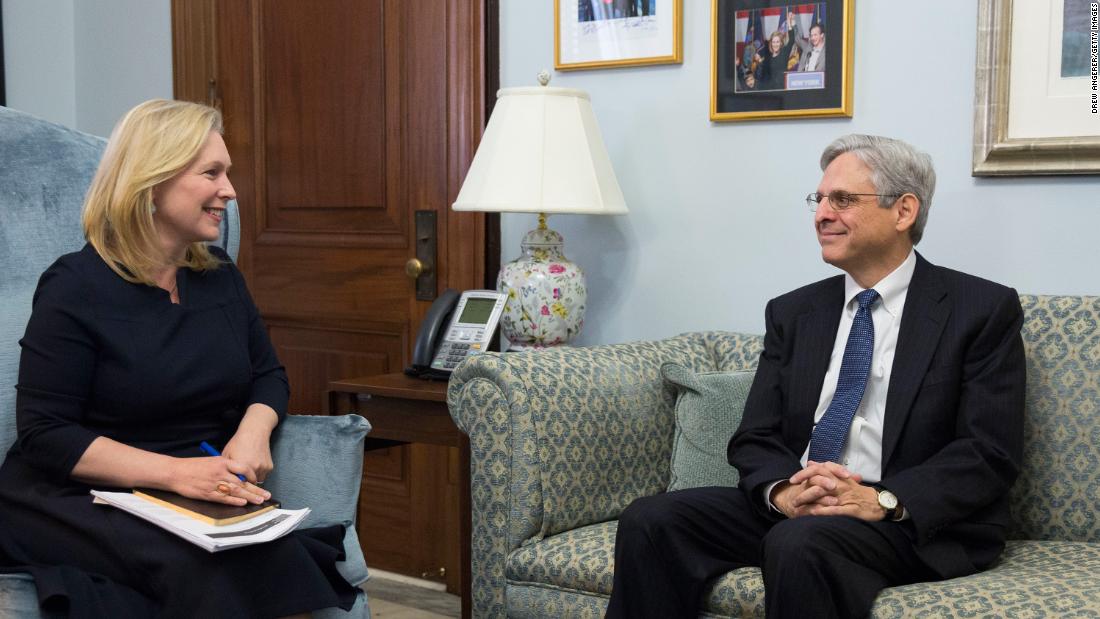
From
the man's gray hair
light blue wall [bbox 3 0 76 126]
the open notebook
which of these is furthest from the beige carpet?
light blue wall [bbox 3 0 76 126]

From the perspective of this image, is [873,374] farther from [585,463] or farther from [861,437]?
[585,463]

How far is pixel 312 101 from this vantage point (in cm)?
343

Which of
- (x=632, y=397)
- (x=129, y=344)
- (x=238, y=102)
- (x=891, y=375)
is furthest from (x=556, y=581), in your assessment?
(x=238, y=102)

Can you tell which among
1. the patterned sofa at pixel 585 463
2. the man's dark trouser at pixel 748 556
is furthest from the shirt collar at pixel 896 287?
the man's dark trouser at pixel 748 556

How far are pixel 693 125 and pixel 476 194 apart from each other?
0.58 meters

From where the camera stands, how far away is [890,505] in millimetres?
1911

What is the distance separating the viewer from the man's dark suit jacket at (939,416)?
6.30ft

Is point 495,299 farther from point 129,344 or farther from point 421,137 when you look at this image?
point 129,344

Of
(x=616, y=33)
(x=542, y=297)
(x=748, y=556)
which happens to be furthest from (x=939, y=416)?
(x=616, y=33)

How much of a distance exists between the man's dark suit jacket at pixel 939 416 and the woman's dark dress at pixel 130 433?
843 mm

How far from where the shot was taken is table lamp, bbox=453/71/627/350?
8.55 ft

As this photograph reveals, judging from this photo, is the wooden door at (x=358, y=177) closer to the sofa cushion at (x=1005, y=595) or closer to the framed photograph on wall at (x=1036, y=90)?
the framed photograph on wall at (x=1036, y=90)

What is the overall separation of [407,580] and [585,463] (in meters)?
1.29

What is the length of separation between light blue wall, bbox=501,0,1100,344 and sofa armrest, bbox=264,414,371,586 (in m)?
1.10
